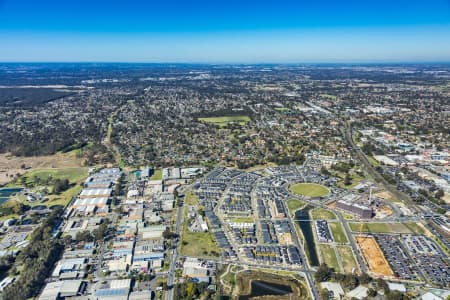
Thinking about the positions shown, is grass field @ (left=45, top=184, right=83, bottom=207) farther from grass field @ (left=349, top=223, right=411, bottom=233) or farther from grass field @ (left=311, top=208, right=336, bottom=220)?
grass field @ (left=349, top=223, right=411, bottom=233)

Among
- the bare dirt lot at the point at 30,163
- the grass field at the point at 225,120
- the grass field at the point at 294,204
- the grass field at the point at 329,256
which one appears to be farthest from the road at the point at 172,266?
the grass field at the point at 225,120

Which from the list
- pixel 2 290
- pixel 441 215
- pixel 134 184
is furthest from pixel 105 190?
pixel 441 215

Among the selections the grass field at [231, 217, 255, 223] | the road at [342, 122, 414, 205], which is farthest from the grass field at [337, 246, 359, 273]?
→ the road at [342, 122, 414, 205]

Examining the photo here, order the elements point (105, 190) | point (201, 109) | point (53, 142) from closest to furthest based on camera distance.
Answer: point (105, 190) < point (53, 142) < point (201, 109)

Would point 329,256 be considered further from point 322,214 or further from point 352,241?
point 322,214

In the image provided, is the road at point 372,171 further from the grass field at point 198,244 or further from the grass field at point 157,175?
the grass field at point 157,175

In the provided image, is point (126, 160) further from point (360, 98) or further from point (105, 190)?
point (360, 98)
